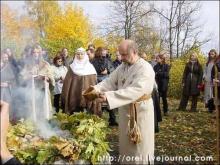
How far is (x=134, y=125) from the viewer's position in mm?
4859

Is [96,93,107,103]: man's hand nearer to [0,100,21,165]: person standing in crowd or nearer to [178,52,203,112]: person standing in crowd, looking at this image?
[0,100,21,165]: person standing in crowd

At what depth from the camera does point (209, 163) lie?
659cm

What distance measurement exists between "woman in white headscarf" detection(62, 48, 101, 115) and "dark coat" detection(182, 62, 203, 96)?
3.84 m

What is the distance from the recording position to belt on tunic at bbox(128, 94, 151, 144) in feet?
15.9

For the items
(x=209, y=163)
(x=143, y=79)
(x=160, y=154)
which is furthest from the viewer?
(x=160, y=154)

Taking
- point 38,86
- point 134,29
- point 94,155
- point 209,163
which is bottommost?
point 209,163

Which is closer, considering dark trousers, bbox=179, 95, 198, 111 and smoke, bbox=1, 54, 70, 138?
smoke, bbox=1, 54, 70, 138

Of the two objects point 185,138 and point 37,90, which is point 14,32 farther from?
point 185,138

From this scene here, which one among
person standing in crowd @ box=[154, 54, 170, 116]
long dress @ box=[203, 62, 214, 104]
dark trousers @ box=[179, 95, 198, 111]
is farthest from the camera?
dark trousers @ box=[179, 95, 198, 111]

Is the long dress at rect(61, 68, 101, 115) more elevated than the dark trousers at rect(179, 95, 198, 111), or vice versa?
the long dress at rect(61, 68, 101, 115)

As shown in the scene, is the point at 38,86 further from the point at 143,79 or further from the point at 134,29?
the point at 134,29

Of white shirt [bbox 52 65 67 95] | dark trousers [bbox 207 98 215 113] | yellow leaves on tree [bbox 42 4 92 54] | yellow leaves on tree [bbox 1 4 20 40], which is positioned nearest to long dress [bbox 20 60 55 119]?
yellow leaves on tree [bbox 1 4 20 40]

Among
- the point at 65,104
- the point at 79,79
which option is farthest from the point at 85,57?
the point at 65,104

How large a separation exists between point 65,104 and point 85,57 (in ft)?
3.63
